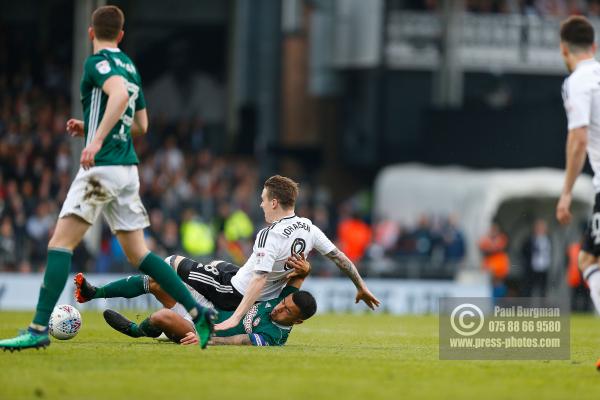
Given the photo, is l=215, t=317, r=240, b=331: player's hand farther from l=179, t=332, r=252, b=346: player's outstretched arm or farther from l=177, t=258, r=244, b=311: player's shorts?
l=177, t=258, r=244, b=311: player's shorts

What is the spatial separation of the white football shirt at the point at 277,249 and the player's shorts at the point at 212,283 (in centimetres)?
10

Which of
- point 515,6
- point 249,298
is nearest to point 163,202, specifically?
point 515,6

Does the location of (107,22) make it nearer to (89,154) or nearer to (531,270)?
(89,154)

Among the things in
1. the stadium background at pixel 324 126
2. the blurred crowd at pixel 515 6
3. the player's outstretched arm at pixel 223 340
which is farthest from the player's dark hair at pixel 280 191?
the blurred crowd at pixel 515 6

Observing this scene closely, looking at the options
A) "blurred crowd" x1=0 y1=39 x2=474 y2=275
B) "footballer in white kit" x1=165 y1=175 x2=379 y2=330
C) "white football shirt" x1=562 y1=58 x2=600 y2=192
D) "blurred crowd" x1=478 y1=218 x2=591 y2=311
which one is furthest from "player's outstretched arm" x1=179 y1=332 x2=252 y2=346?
"blurred crowd" x1=478 y1=218 x2=591 y2=311

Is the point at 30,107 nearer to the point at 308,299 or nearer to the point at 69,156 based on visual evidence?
the point at 69,156

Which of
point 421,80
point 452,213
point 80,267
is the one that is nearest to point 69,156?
point 80,267

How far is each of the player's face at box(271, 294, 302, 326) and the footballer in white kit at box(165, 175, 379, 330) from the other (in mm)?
186

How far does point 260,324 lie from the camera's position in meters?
11.3

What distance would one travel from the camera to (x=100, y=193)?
955cm

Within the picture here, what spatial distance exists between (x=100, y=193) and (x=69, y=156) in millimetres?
18843

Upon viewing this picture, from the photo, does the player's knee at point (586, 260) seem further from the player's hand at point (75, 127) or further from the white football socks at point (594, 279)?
the player's hand at point (75, 127)

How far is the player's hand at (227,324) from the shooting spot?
10594 millimetres

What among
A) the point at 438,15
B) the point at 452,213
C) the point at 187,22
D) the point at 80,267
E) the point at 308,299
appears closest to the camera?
the point at 308,299
